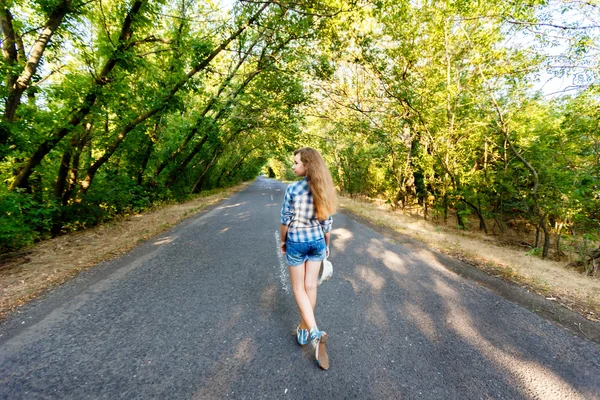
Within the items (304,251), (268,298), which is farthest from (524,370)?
(268,298)

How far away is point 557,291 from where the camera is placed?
12.6 ft

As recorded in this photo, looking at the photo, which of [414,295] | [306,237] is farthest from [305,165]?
[414,295]

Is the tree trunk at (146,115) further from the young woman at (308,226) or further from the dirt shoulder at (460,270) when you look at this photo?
the young woman at (308,226)

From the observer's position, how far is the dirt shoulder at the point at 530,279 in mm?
3201

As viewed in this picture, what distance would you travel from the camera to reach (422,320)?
114 inches

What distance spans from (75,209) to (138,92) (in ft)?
13.2

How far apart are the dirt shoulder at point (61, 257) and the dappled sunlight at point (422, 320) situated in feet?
16.2

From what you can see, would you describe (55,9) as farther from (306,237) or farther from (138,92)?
(306,237)

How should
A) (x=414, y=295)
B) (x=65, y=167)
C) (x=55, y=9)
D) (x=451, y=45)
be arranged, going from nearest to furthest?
1. (x=414, y=295)
2. (x=55, y=9)
3. (x=65, y=167)
4. (x=451, y=45)

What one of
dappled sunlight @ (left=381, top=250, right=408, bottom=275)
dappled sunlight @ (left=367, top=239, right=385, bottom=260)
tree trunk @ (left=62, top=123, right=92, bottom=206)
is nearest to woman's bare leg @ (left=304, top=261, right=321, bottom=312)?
dappled sunlight @ (left=381, top=250, right=408, bottom=275)

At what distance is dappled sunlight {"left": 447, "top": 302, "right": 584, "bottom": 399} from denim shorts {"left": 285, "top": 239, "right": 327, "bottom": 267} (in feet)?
6.51

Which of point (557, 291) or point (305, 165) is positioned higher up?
point (305, 165)

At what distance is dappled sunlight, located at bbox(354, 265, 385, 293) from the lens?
3.74 metres

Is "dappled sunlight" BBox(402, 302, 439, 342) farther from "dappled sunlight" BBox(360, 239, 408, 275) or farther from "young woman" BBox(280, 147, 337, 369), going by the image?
"young woman" BBox(280, 147, 337, 369)
